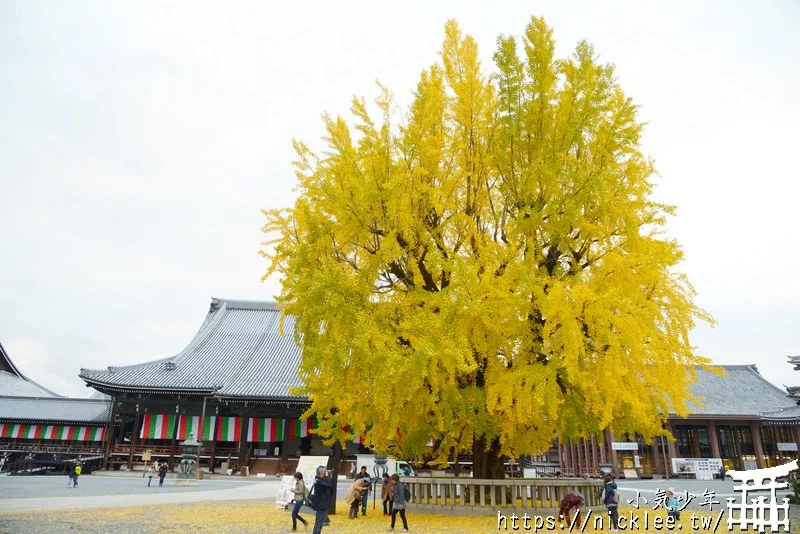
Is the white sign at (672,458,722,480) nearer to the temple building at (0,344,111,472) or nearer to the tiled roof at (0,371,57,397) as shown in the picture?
the temple building at (0,344,111,472)

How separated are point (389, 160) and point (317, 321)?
3.90 meters

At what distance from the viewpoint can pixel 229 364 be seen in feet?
120

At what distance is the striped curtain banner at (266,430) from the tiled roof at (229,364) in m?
2.33

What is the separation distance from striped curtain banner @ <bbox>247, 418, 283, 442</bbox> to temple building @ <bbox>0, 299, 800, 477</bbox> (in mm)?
63

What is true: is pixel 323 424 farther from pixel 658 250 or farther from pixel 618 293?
pixel 658 250

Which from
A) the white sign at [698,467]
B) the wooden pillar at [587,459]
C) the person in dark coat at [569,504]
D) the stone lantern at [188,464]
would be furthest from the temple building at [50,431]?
the white sign at [698,467]

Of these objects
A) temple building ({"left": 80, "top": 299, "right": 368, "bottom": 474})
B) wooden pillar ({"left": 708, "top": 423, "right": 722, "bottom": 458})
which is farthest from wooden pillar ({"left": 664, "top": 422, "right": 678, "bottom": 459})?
temple building ({"left": 80, "top": 299, "right": 368, "bottom": 474})

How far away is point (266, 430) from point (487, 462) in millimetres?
22517

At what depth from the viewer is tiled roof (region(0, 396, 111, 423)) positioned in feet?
114

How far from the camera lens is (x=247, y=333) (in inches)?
1678

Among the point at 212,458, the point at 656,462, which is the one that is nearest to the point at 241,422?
the point at 212,458

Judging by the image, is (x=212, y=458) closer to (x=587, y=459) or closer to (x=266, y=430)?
(x=266, y=430)

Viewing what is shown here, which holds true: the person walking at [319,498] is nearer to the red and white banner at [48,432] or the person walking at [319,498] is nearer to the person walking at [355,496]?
the person walking at [355,496]

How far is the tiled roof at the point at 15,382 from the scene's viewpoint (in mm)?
44719
